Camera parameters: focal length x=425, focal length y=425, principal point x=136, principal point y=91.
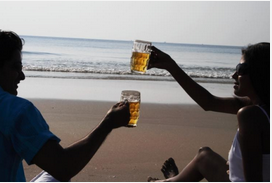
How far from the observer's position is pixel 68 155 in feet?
6.76

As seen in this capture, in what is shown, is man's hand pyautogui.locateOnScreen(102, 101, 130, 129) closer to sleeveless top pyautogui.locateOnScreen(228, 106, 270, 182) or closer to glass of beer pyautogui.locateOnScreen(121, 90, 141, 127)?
glass of beer pyautogui.locateOnScreen(121, 90, 141, 127)

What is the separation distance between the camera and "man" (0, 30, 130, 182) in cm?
200

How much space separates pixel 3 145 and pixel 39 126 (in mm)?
197

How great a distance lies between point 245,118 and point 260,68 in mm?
417

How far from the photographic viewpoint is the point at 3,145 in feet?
6.70

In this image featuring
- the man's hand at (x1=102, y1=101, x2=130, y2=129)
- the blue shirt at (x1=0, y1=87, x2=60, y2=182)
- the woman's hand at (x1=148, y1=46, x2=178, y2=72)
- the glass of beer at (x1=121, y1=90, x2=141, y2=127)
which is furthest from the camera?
the woman's hand at (x1=148, y1=46, x2=178, y2=72)

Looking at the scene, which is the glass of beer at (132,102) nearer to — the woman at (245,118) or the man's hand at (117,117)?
the man's hand at (117,117)

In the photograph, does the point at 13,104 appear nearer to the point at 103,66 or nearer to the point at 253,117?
the point at 253,117

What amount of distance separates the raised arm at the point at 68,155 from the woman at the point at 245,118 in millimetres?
833

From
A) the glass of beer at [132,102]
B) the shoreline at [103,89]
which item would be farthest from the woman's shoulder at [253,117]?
the shoreline at [103,89]

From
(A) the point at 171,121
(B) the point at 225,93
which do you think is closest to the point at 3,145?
(A) the point at 171,121

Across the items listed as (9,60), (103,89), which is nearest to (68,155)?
(9,60)

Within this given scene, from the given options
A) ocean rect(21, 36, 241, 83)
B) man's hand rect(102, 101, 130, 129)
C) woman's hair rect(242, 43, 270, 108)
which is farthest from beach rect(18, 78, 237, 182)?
ocean rect(21, 36, 241, 83)

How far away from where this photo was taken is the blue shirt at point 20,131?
6.55 ft
